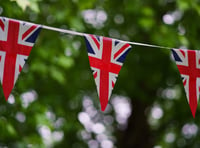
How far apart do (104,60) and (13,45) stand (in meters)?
0.43

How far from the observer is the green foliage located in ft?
10.2

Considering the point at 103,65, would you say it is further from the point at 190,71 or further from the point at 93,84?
the point at 93,84

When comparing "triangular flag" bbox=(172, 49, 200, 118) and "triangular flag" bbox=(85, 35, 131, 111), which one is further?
"triangular flag" bbox=(172, 49, 200, 118)

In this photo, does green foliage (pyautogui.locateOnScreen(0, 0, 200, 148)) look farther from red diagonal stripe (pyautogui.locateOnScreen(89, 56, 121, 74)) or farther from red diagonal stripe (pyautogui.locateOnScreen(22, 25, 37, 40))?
red diagonal stripe (pyautogui.locateOnScreen(89, 56, 121, 74))

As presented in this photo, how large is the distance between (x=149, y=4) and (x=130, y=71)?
0.80m

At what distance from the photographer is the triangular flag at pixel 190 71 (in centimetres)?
217

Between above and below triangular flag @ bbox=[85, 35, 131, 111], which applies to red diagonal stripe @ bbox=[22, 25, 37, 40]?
above

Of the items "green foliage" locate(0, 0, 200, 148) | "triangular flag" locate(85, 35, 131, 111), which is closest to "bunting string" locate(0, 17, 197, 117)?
"triangular flag" locate(85, 35, 131, 111)

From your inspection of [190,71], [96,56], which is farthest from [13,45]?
[190,71]

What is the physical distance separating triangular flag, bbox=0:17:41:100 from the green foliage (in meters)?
0.25

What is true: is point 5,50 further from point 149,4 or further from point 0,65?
point 149,4

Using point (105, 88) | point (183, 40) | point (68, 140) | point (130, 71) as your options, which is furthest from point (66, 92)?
point (105, 88)

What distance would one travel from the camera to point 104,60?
208 centimetres

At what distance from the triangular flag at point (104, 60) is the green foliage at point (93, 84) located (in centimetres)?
44
